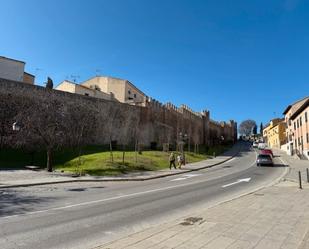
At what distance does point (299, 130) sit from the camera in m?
58.8

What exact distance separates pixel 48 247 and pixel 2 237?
4.59 feet

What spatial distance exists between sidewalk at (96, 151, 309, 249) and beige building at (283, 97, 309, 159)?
43.9 metres

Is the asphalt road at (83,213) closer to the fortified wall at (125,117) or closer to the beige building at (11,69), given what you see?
the fortified wall at (125,117)

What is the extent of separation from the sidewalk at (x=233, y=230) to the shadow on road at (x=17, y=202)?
208 inches

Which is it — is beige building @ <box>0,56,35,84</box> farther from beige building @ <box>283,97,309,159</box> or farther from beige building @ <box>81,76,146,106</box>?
beige building @ <box>283,97,309,159</box>

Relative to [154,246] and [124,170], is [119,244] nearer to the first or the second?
[154,246]

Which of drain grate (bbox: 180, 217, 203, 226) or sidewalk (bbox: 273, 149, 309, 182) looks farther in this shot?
sidewalk (bbox: 273, 149, 309, 182)

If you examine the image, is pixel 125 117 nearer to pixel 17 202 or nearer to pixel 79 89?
pixel 79 89

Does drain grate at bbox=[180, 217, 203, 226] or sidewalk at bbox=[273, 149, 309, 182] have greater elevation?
sidewalk at bbox=[273, 149, 309, 182]

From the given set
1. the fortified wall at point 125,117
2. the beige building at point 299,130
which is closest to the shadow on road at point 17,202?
the fortified wall at point 125,117

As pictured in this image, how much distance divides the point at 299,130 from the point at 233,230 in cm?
5595

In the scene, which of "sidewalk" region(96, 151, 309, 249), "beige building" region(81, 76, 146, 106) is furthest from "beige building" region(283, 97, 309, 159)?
"sidewalk" region(96, 151, 309, 249)

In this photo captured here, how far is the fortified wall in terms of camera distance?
3668 centimetres

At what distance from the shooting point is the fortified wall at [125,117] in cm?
3668
